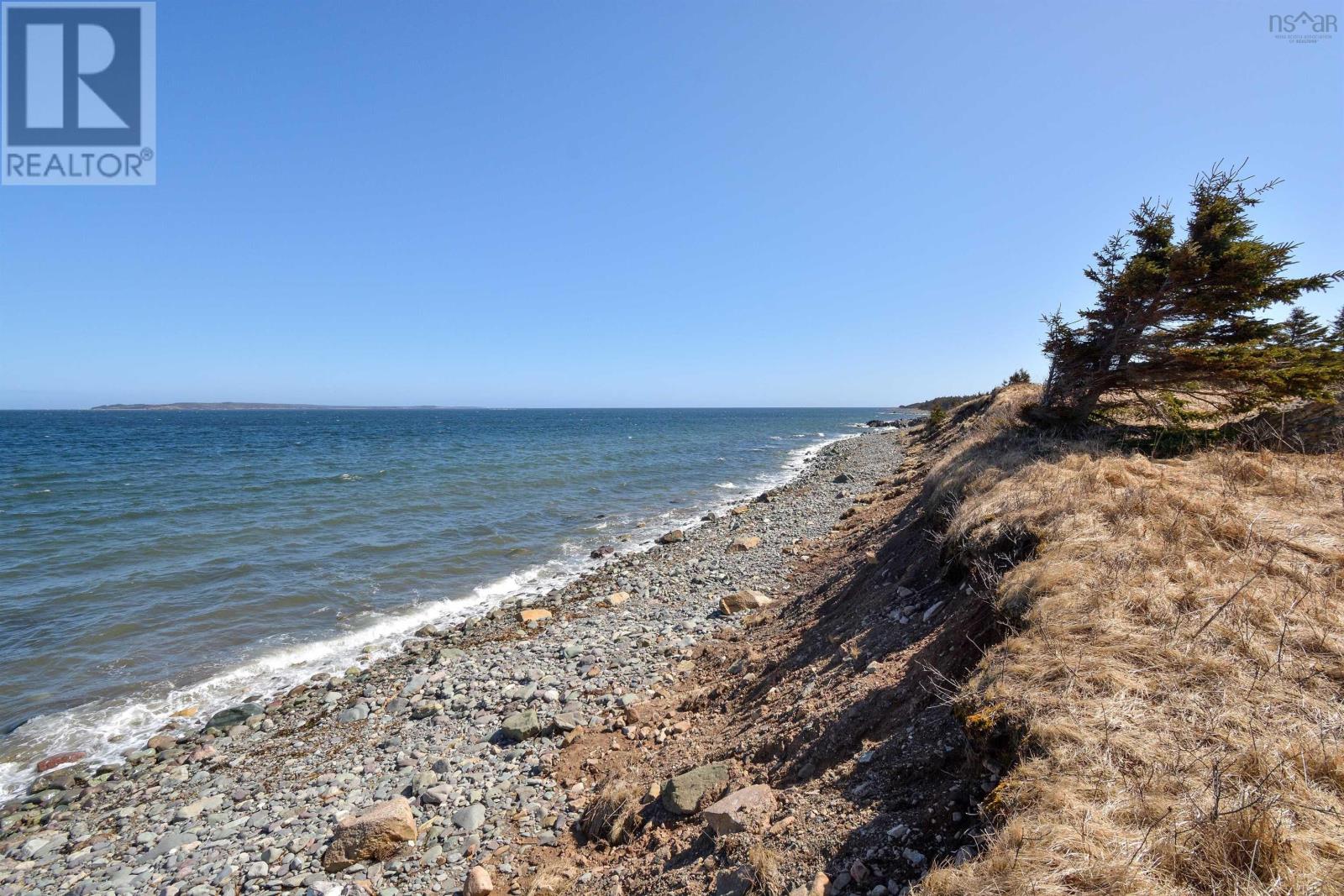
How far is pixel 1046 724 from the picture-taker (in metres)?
3.67

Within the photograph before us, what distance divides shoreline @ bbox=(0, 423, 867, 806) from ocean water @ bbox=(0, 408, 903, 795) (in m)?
0.04

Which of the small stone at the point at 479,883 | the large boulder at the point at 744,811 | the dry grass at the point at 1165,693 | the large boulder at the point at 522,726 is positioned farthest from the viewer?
the large boulder at the point at 522,726

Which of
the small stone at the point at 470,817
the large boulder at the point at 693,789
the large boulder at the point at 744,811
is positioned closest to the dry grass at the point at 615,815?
the large boulder at the point at 693,789

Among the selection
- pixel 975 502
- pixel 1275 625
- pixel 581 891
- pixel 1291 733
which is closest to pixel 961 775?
pixel 1291 733

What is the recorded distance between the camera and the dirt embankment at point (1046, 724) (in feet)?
9.36

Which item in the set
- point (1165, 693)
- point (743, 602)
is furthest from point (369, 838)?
point (743, 602)

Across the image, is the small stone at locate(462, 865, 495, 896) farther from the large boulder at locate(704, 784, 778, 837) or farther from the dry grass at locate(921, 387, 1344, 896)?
the dry grass at locate(921, 387, 1344, 896)

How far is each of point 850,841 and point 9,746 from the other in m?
13.2

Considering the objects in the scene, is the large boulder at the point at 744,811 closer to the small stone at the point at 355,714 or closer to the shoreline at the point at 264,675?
the small stone at the point at 355,714

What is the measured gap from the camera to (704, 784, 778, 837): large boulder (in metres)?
4.61

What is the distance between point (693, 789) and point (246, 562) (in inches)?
707

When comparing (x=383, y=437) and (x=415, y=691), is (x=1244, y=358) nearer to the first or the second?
(x=415, y=691)

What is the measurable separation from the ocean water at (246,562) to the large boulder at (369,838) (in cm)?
618

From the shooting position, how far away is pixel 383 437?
73.2 m
